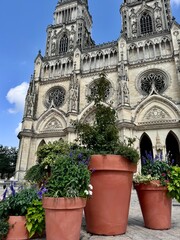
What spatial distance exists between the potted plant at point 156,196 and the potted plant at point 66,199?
1.47m

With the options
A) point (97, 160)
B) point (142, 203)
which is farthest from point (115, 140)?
point (142, 203)

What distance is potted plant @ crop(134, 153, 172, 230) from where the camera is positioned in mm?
3967

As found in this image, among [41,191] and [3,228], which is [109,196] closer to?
[41,191]

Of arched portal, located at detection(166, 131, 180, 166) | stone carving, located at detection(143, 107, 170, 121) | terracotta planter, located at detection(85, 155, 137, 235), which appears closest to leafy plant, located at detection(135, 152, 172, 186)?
terracotta planter, located at detection(85, 155, 137, 235)

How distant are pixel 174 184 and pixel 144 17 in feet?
101

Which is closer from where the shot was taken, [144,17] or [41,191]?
[41,191]

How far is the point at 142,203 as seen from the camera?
4254 mm

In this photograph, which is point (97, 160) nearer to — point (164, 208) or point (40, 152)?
point (164, 208)

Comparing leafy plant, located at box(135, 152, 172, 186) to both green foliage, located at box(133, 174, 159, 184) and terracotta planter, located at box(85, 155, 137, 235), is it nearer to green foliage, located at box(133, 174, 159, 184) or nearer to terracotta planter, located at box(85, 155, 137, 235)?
green foliage, located at box(133, 174, 159, 184)

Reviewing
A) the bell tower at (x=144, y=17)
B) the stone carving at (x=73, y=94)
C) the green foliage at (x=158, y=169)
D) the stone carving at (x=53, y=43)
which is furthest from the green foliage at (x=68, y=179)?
the stone carving at (x=53, y=43)

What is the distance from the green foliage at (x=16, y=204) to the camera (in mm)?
3480

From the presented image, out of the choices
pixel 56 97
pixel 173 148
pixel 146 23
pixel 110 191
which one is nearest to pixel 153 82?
pixel 173 148

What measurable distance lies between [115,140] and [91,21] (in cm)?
4050

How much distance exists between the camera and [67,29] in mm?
32281
